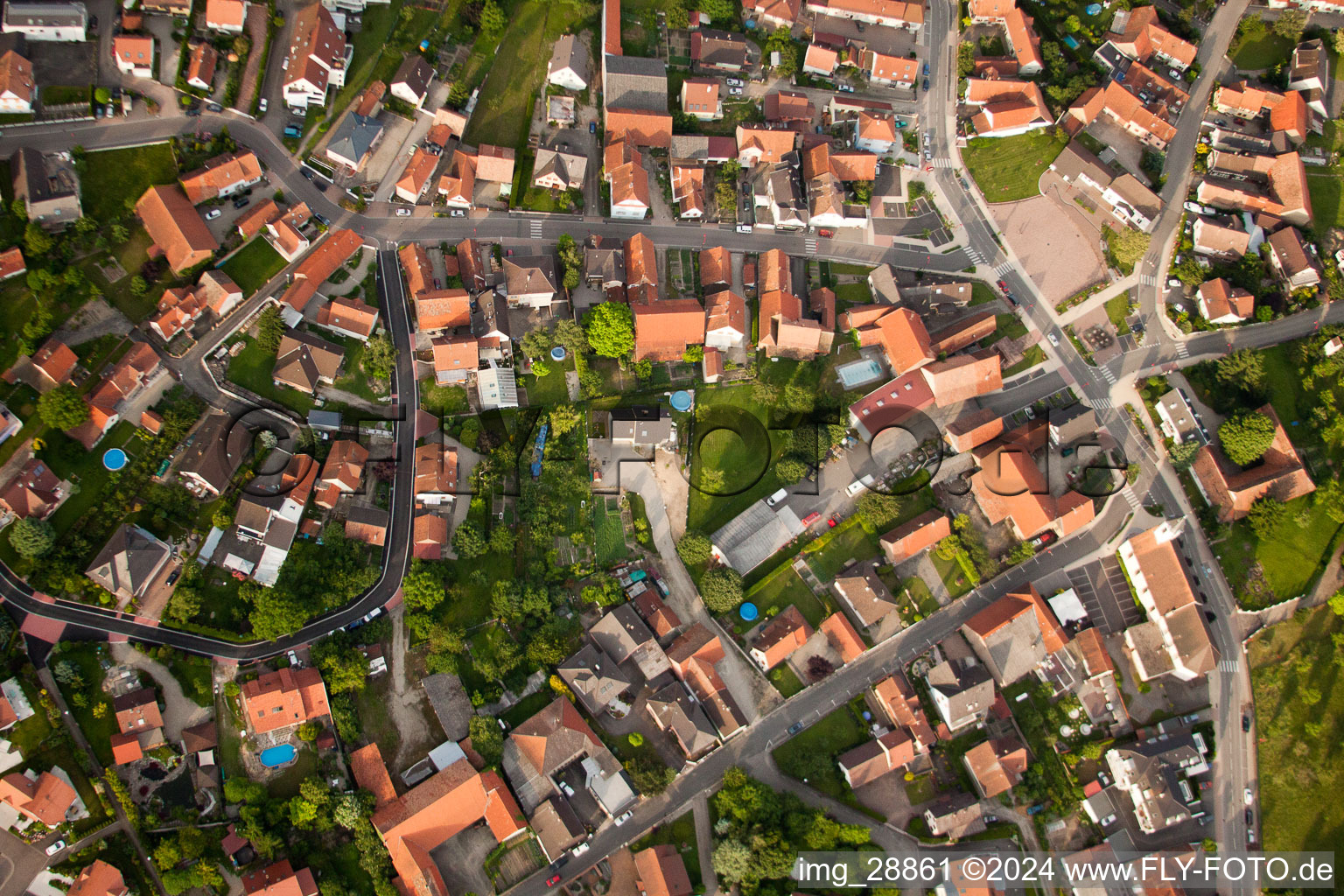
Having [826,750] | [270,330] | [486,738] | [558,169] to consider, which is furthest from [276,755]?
[558,169]

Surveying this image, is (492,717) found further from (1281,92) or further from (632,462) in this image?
(1281,92)

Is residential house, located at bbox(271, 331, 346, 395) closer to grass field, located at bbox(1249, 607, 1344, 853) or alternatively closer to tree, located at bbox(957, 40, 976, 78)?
tree, located at bbox(957, 40, 976, 78)

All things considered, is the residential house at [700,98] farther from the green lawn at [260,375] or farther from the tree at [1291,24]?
the tree at [1291,24]

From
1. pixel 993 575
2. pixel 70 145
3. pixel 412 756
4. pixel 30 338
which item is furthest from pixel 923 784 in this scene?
pixel 70 145

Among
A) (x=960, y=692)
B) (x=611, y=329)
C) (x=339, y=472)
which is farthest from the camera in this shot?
(x=611, y=329)

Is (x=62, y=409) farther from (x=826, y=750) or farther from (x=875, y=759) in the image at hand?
(x=875, y=759)

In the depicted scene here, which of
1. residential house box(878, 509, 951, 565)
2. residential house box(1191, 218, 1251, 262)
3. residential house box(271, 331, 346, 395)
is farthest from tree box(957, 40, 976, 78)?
residential house box(271, 331, 346, 395)

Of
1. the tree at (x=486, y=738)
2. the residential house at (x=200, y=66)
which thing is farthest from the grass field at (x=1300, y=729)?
the residential house at (x=200, y=66)
